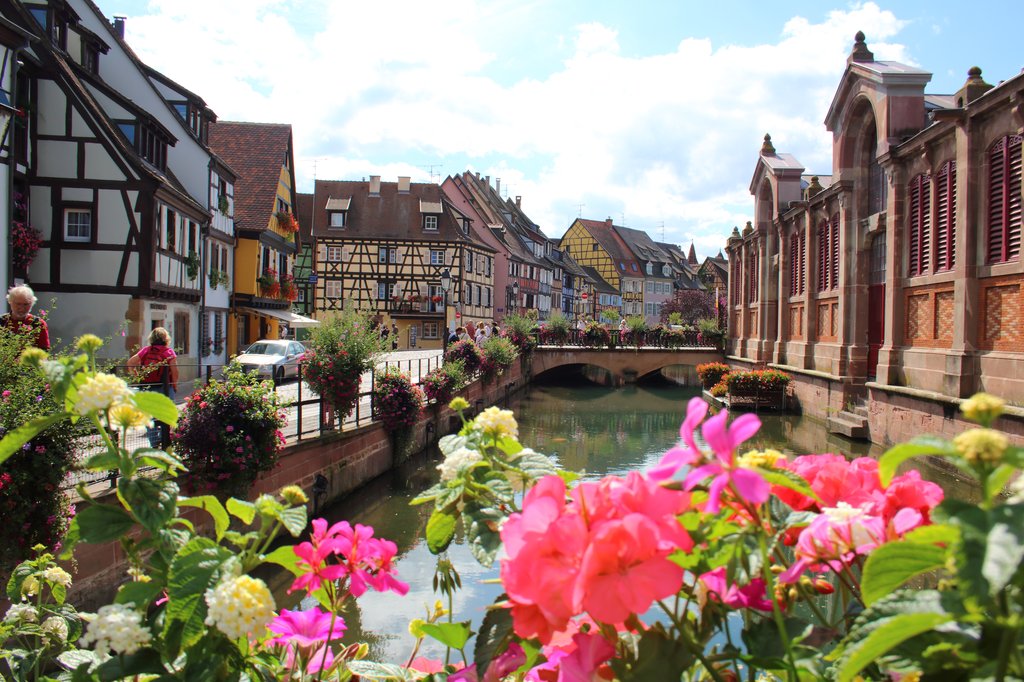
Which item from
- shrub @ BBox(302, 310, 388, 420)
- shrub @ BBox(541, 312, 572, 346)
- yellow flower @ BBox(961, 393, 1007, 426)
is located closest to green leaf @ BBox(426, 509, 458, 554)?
yellow flower @ BBox(961, 393, 1007, 426)

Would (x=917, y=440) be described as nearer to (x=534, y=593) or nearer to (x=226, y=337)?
(x=534, y=593)

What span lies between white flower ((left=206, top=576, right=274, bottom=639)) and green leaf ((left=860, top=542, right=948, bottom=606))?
0.89m

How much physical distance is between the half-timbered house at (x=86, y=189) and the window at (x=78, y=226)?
0.02 meters

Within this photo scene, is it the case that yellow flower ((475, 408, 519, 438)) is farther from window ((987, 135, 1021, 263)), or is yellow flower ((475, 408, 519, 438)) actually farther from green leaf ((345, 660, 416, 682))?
window ((987, 135, 1021, 263))

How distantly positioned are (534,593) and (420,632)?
86 cm

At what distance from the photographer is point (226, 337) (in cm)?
2978

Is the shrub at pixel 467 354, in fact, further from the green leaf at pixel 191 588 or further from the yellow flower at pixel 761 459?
the yellow flower at pixel 761 459

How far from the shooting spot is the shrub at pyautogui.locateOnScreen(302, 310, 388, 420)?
1420 centimetres

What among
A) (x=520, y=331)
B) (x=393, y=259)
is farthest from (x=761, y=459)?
(x=393, y=259)

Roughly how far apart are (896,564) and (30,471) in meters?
6.78

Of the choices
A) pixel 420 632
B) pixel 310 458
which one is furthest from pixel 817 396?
pixel 420 632

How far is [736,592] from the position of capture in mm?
1269

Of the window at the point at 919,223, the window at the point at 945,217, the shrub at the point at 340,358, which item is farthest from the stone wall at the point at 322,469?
the window at the point at 945,217

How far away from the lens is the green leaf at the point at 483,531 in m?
1.35
